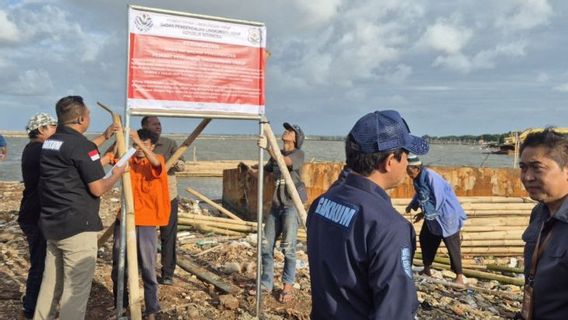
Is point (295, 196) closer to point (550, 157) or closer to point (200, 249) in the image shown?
point (550, 157)

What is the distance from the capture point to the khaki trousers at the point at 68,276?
12.4 ft

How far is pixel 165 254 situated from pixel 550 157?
4564 mm

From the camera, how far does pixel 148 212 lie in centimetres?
455

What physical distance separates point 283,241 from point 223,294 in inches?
38.4

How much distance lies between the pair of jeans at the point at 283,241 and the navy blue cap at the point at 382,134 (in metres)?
3.53

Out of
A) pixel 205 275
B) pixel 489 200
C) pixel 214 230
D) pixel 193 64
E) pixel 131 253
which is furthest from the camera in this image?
pixel 489 200

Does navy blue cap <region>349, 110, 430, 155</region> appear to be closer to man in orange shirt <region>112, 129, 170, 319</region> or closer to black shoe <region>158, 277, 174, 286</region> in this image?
man in orange shirt <region>112, 129, 170, 319</region>

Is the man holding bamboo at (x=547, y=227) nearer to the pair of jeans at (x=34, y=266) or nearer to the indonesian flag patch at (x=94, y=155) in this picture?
the indonesian flag patch at (x=94, y=155)

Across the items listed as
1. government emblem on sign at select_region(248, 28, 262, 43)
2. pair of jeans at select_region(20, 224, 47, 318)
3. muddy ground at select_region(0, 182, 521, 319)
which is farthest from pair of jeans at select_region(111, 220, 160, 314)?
government emblem on sign at select_region(248, 28, 262, 43)

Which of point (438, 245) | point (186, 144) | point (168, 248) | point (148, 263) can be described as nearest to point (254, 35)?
point (186, 144)

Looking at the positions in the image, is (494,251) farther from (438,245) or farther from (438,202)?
(438,202)

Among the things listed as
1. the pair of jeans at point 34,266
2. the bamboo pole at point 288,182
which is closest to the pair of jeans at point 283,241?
the bamboo pole at point 288,182

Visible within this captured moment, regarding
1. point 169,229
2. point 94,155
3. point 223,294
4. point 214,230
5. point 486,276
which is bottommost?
point 486,276

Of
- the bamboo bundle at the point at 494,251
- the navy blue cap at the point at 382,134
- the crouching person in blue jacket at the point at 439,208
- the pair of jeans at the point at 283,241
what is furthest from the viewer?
the bamboo bundle at the point at 494,251
